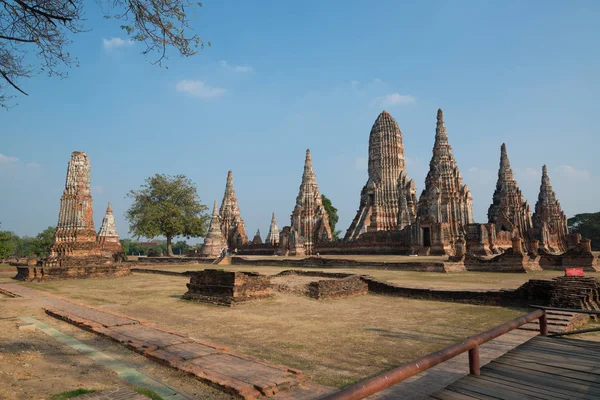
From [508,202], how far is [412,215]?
47.4 ft

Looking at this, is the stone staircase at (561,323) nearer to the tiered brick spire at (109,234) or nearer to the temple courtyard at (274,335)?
the temple courtyard at (274,335)

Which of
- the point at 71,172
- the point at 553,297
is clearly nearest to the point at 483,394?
the point at 553,297

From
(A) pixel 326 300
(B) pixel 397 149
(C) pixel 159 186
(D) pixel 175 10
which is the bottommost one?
(A) pixel 326 300

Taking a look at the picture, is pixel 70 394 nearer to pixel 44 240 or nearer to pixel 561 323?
pixel 561 323

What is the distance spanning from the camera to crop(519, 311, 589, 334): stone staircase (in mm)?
6059

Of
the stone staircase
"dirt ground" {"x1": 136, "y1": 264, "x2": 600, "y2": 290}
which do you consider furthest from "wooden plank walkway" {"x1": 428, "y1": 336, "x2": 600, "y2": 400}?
"dirt ground" {"x1": 136, "y1": 264, "x2": 600, "y2": 290}

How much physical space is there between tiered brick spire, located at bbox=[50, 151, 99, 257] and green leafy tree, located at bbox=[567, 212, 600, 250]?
2362 inches

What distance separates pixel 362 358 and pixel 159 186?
38229mm

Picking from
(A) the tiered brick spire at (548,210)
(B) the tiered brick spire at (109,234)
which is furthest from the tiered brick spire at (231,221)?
(A) the tiered brick spire at (548,210)


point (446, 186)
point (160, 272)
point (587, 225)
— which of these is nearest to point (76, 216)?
point (160, 272)

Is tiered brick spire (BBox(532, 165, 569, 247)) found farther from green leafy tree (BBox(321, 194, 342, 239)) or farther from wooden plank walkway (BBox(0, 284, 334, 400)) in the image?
wooden plank walkway (BBox(0, 284, 334, 400))

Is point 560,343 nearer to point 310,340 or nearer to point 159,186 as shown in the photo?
point 310,340

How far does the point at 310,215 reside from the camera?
137 feet

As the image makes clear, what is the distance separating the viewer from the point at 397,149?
4528 centimetres
